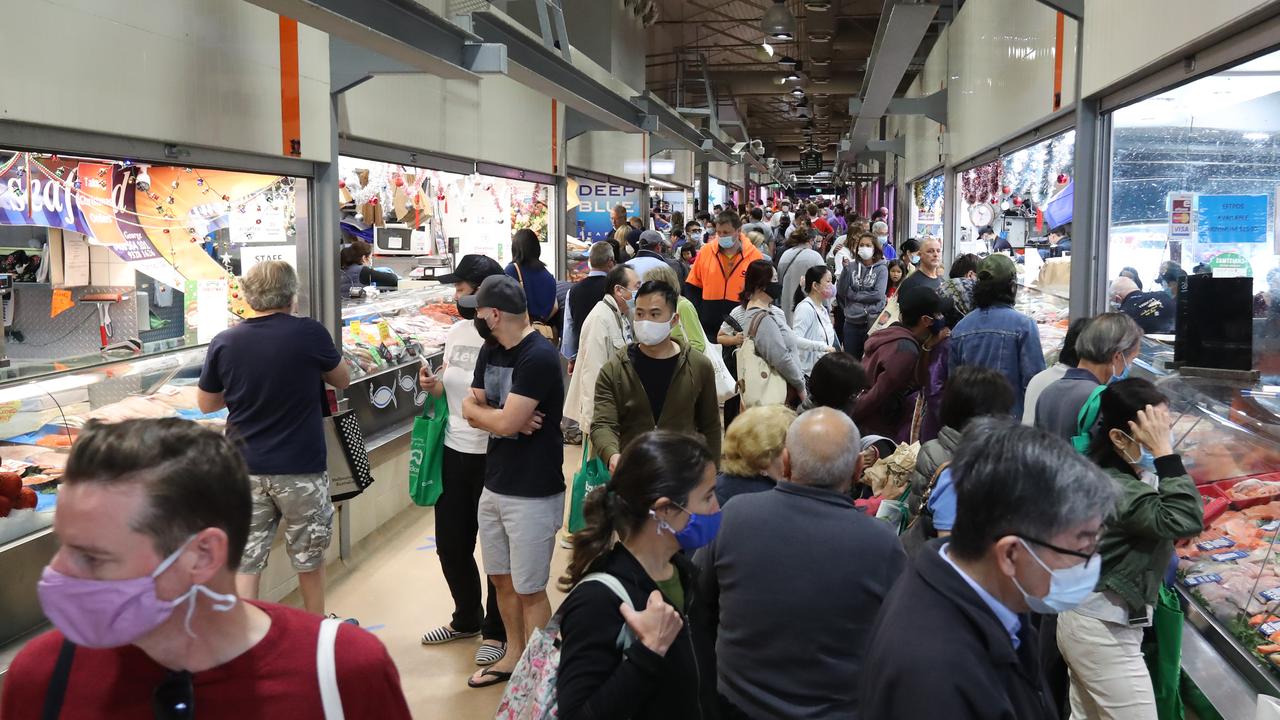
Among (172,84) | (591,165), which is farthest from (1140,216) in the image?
(591,165)

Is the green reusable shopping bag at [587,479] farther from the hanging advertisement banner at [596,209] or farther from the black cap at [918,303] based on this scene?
the hanging advertisement banner at [596,209]

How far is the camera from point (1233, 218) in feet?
14.7

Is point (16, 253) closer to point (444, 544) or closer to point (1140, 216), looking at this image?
point (444, 544)

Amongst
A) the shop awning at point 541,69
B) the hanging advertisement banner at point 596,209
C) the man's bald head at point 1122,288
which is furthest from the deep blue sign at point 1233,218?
the hanging advertisement banner at point 596,209

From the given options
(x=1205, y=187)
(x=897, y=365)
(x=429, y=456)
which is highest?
(x=1205, y=187)

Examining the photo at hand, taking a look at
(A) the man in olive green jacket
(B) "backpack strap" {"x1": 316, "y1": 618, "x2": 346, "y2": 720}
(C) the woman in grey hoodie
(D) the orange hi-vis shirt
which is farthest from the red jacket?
(B) "backpack strap" {"x1": 316, "y1": 618, "x2": 346, "y2": 720}

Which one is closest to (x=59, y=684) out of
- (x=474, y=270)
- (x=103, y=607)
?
(x=103, y=607)

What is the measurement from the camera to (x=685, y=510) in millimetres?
2473

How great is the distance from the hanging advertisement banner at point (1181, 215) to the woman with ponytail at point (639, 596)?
335 cm

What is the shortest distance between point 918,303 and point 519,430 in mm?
2159

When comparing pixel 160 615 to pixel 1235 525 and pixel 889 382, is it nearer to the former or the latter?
pixel 1235 525

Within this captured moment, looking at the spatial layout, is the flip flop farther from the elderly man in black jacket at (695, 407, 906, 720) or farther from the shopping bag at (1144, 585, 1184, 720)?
the shopping bag at (1144, 585, 1184, 720)

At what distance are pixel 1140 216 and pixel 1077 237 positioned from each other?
1.90 feet

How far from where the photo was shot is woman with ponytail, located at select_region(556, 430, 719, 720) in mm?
Answer: 2160
